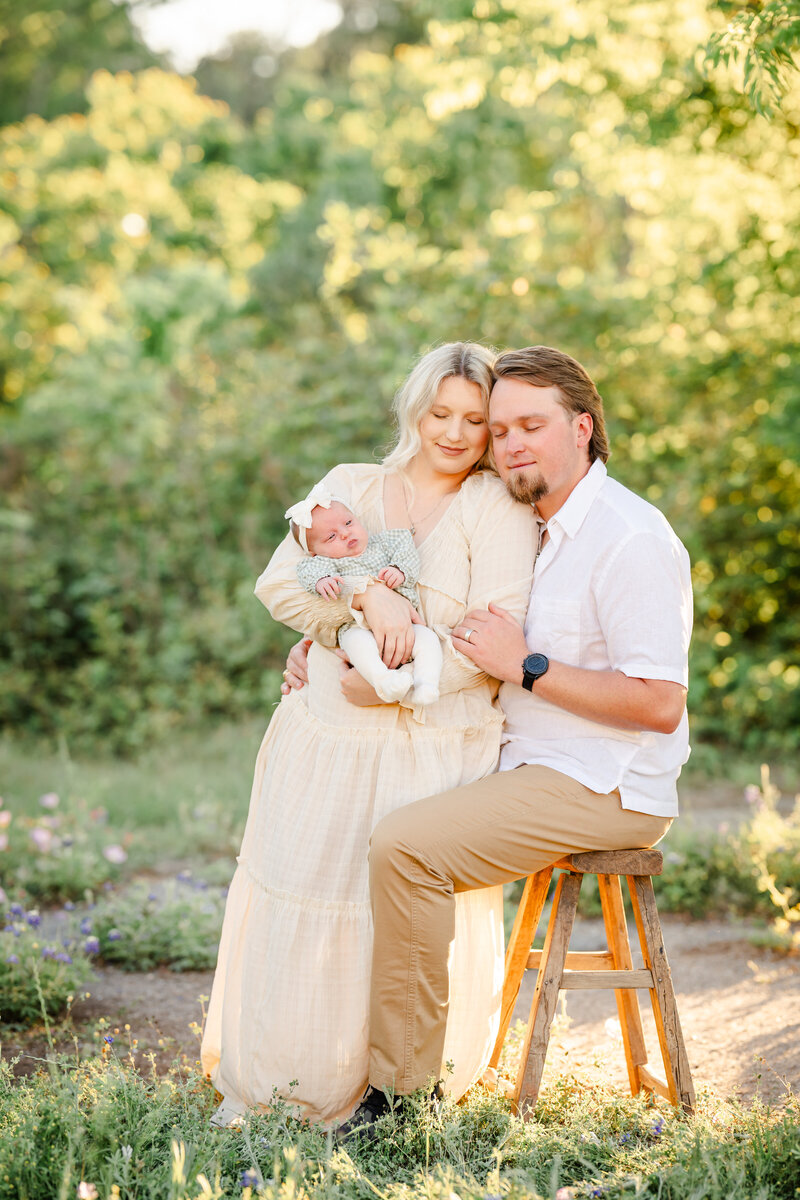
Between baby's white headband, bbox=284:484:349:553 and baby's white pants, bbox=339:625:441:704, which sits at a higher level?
baby's white headband, bbox=284:484:349:553

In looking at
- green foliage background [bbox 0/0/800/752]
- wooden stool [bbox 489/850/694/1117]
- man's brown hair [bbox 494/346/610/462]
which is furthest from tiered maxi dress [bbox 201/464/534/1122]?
green foliage background [bbox 0/0/800/752]

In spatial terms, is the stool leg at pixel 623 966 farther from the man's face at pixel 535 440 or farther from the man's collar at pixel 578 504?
the man's face at pixel 535 440

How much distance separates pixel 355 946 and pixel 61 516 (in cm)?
696

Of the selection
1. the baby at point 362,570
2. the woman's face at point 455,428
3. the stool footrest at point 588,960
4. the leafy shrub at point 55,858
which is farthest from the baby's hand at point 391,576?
the leafy shrub at point 55,858

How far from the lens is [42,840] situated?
4.53 meters

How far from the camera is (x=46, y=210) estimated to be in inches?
599

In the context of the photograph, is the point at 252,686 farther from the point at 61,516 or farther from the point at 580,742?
the point at 580,742

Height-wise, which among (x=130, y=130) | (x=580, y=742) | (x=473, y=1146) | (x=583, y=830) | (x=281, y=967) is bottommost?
(x=473, y=1146)

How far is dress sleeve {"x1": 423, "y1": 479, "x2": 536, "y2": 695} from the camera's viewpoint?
108 inches

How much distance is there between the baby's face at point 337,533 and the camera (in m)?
2.81

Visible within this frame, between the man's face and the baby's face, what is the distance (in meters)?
0.44

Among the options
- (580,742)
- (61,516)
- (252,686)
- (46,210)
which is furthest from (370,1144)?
→ (46,210)

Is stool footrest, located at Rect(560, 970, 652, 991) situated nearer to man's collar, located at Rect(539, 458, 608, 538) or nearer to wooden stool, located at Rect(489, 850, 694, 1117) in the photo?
wooden stool, located at Rect(489, 850, 694, 1117)

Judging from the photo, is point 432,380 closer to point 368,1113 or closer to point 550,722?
point 550,722
